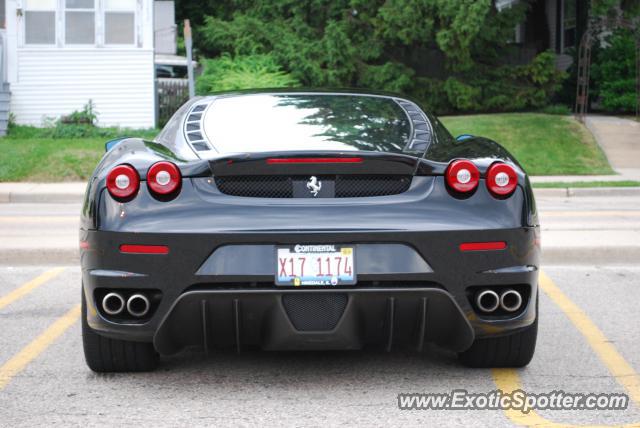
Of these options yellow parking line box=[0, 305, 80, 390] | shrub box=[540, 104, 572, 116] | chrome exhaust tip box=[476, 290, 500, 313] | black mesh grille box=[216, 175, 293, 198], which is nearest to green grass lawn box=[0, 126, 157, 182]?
shrub box=[540, 104, 572, 116]

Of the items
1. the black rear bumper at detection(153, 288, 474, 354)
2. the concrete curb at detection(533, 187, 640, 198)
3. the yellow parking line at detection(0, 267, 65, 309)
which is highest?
the black rear bumper at detection(153, 288, 474, 354)

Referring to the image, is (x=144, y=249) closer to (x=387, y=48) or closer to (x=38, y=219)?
(x=38, y=219)

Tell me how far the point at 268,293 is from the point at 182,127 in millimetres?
1275

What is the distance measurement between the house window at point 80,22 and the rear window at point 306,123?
19.9m

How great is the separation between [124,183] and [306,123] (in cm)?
105

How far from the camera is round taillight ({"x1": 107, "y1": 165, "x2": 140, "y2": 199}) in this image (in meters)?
4.50

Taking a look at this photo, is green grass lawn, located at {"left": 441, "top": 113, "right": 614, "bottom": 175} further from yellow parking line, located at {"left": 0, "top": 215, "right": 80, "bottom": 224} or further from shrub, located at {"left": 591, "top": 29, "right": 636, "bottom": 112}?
yellow parking line, located at {"left": 0, "top": 215, "right": 80, "bottom": 224}

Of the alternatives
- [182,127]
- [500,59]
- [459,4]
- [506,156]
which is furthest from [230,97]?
[500,59]

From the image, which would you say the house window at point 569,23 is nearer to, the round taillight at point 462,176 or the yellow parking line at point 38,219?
the yellow parking line at point 38,219

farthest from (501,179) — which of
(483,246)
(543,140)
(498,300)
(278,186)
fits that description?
(543,140)

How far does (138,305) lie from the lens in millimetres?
4461

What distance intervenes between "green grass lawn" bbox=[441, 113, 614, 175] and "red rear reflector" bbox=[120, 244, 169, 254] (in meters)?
15.1

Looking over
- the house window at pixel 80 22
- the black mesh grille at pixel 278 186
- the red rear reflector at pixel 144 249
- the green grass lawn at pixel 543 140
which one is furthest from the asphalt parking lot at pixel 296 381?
the house window at pixel 80 22

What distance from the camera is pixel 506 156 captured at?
4.89 meters
